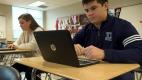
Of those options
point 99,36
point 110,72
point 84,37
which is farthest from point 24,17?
point 110,72

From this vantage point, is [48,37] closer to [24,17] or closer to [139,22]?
[24,17]

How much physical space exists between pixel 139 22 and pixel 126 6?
67cm

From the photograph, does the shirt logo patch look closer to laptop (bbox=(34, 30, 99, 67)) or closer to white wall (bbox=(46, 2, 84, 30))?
laptop (bbox=(34, 30, 99, 67))

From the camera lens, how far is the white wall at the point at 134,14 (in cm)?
504

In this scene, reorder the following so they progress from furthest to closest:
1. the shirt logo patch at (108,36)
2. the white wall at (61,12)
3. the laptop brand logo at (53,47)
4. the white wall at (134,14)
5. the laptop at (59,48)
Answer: the white wall at (61,12), the white wall at (134,14), the shirt logo patch at (108,36), the laptop brand logo at (53,47), the laptop at (59,48)

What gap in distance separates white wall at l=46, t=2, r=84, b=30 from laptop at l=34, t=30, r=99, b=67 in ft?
18.2

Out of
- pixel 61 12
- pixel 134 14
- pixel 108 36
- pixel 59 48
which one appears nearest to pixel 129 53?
pixel 108 36

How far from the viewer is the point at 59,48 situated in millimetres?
1075

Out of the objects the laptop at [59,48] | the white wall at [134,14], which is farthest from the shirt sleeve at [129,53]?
the white wall at [134,14]

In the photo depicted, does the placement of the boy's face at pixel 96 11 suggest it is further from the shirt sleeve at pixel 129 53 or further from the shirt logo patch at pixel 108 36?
the shirt sleeve at pixel 129 53

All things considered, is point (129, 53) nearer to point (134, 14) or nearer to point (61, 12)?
point (134, 14)

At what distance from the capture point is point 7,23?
23.6 feet

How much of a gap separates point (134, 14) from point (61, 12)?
3.32 meters

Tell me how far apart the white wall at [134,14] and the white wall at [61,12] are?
5.75ft
